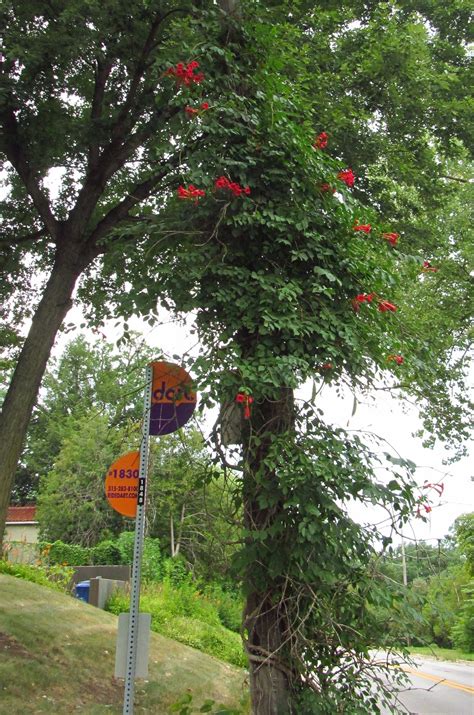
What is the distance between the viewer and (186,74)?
12.7ft

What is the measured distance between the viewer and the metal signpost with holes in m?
3.07

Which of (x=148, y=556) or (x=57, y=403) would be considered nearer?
(x=148, y=556)

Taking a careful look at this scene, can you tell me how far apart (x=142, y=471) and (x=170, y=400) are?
48 cm

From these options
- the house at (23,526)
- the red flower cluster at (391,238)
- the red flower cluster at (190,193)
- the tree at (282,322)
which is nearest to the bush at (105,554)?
the house at (23,526)

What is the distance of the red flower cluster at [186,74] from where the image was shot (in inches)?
153

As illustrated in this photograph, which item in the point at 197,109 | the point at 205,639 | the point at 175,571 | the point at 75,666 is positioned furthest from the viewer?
the point at 175,571

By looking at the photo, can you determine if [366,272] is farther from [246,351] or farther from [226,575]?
[226,575]

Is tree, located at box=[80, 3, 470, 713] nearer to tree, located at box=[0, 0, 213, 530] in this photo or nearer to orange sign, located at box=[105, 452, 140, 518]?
orange sign, located at box=[105, 452, 140, 518]

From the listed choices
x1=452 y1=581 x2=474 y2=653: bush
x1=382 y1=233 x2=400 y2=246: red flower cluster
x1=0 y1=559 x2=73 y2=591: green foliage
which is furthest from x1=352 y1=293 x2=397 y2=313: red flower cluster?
x1=452 y1=581 x2=474 y2=653: bush

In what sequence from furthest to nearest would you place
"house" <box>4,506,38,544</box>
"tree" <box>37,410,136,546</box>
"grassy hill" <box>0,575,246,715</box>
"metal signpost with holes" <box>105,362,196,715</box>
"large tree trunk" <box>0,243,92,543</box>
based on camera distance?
1. "house" <box>4,506,38,544</box>
2. "tree" <box>37,410,136,546</box>
3. "large tree trunk" <box>0,243,92,543</box>
4. "grassy hill" <box>0,575,246,715</box>
5. "metal signpost with holes" <box>105,362,196,715</box>

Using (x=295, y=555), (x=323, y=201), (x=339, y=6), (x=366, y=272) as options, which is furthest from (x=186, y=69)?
(x=339, y=6)

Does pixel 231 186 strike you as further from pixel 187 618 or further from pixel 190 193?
pixel 187 618

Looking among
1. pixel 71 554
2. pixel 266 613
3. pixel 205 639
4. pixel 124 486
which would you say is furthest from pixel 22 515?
pixel 266 613

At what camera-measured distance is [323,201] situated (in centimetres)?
387
